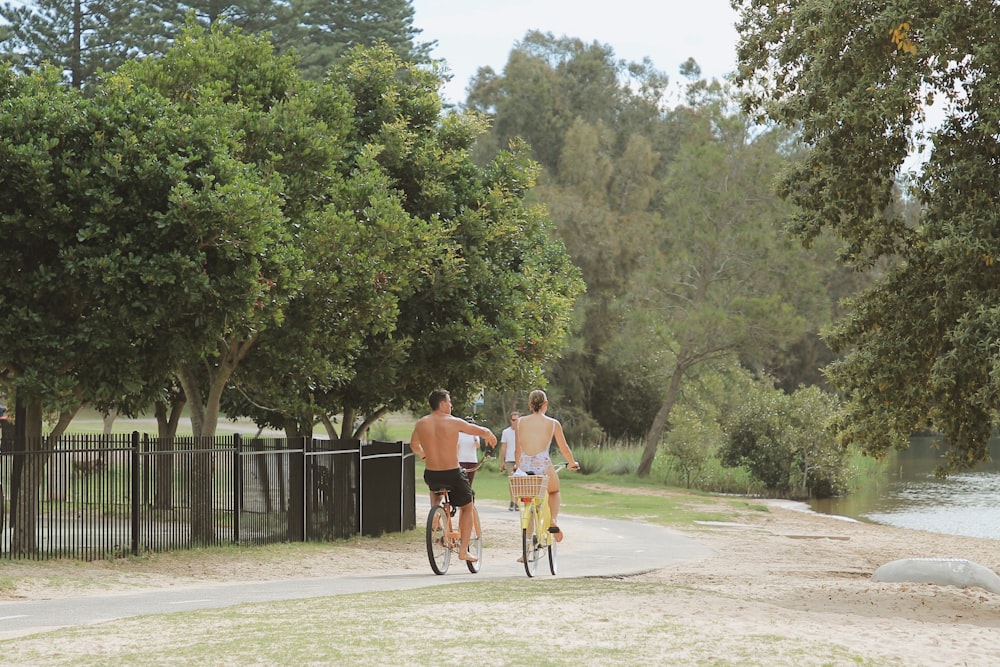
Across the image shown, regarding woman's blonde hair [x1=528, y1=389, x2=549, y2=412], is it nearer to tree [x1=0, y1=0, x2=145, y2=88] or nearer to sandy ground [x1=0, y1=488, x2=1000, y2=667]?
sandy ground [x1=0, y1=488, x2=1000, y2=667]

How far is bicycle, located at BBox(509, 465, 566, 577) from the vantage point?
41.8ft

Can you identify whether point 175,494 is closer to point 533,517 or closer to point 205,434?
point 205,434

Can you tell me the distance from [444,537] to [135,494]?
453 centimetres

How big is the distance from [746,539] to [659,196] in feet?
139

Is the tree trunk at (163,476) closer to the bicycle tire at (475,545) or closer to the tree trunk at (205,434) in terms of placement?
the tree trunk at (205,434)

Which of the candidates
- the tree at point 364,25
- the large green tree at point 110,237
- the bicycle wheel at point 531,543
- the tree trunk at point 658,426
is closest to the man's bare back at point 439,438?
the bicycle wheel at point 531,543

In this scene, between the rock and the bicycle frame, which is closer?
the bicycle frame

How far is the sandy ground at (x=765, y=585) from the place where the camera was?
9445 mm

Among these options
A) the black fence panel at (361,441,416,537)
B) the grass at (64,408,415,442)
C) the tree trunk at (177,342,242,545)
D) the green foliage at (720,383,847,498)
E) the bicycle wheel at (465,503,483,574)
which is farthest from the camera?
the grass at (64,408,415,442)

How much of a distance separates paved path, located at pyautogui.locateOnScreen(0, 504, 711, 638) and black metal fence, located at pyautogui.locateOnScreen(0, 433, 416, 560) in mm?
2693

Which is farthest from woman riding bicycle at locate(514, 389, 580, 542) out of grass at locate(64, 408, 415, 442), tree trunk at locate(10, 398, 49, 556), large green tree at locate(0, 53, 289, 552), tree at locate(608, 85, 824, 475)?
grass at locate(64, 408, 415, 442)

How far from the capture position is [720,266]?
41.5 m

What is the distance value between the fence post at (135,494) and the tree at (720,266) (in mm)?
26188

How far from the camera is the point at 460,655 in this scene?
805cm
